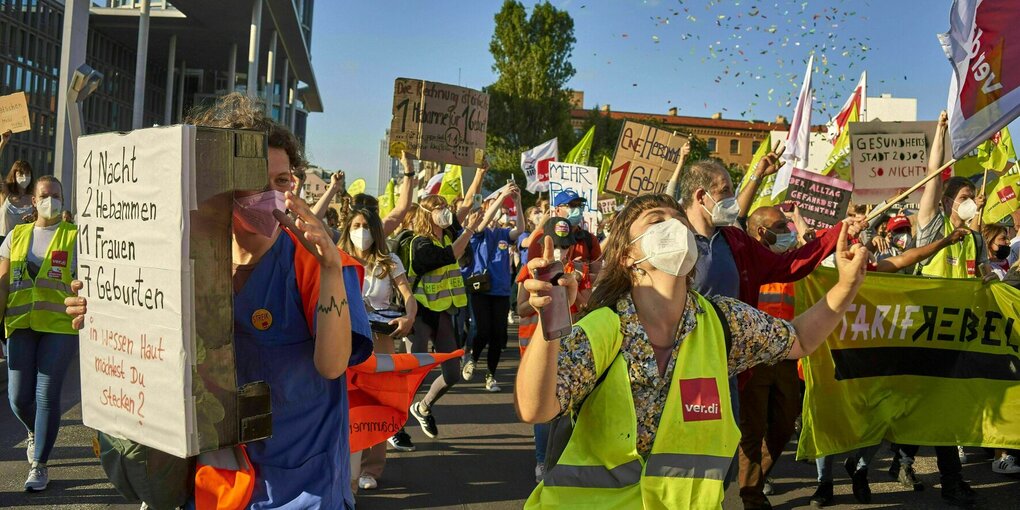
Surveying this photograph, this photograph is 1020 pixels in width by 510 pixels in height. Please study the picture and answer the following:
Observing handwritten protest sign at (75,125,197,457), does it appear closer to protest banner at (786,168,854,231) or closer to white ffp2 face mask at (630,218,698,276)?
white ffp2 face mask at (630,218,698,276)

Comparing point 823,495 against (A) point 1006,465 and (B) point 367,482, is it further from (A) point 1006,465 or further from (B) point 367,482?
(B) point 367,482

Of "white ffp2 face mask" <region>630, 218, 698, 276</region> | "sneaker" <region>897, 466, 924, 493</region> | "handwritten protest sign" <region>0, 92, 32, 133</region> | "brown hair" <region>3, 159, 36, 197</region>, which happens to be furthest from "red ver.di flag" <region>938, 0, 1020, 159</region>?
"handwritten protest sign" <region>0, 92, 32, 133</region>

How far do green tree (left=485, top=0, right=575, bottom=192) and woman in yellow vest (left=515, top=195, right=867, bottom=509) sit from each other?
6043 cm

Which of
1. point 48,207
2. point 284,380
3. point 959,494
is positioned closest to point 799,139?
point 959,494

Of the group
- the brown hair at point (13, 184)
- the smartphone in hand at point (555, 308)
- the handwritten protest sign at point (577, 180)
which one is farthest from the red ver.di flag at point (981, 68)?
the handwritten protest sign at point (577, 180)

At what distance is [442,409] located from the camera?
371 inches

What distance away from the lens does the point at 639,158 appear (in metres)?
11.3

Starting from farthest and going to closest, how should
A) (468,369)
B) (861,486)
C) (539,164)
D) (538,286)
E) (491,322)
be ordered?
(539,164)
(468,369)
(491,322)
(861,486)
(538,286)

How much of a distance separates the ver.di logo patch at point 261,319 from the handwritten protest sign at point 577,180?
43.9 ft

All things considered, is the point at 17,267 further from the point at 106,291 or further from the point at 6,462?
the point at 106,291

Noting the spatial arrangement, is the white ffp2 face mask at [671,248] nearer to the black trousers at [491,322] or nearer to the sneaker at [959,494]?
the sneaker at [959,494]

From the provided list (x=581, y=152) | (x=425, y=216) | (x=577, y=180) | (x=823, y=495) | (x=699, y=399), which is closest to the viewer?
(x=699, y=399)

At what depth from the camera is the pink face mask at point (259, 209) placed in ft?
8.31

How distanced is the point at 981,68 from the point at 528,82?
2364 inches
